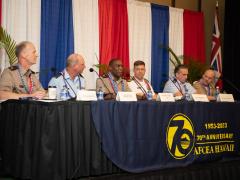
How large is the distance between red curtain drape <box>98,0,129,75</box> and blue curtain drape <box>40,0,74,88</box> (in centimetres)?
57

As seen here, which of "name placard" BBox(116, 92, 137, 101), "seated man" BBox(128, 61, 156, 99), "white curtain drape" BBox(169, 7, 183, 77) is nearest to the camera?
"name placard" BBox(116, 92, 137, 101)

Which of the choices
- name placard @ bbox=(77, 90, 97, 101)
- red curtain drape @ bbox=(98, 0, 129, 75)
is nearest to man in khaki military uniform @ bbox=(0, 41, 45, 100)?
name placard @ bbox=(77, 90, 97, 101)

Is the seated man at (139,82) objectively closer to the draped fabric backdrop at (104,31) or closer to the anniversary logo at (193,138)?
the draped fabric backdrop at (104,31)

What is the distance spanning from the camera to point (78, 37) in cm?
552

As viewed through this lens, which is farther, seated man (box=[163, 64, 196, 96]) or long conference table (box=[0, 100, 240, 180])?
seated man (box=[163, 64, 196, 96])

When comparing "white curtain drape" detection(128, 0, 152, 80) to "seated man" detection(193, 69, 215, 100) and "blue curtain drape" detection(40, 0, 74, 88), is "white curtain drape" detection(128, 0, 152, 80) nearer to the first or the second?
"blue curtain drape" detection(40, 0, 74, 88)

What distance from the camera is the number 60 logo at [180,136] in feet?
10.8

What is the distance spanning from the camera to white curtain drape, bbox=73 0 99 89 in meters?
5.51

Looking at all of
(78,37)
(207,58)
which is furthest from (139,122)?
(207,58)

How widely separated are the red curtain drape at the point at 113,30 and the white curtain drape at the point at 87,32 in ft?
0.31

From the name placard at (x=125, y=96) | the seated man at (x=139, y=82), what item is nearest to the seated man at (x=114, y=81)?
the seated man at (x=139, y=82)

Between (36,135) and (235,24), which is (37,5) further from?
(235,24)

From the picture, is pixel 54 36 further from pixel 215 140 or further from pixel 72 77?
pixel 215 140

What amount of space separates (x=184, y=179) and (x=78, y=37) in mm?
2977
